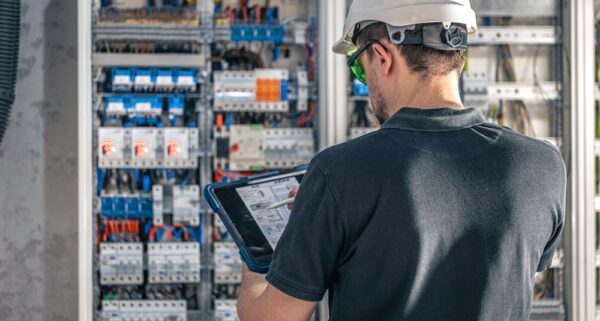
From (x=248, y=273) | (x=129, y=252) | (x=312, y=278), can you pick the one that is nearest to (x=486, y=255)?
(x=312, y=278)

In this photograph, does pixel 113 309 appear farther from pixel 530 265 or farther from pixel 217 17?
pixel 530 265

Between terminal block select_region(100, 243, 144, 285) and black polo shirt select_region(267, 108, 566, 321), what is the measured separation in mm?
2438

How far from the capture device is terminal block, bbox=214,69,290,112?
11.8 ft

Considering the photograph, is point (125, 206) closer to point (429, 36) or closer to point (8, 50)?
point (8, 50)

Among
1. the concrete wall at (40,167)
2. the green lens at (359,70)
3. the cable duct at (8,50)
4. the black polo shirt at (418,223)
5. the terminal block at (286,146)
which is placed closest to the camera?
the black polo shirt at (418,223)

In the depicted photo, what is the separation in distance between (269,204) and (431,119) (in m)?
0.67

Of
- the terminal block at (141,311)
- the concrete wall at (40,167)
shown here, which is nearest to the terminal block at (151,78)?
the concrete wall at (40,167)

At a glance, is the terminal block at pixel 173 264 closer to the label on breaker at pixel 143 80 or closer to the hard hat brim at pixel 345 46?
the label on breaker at pixel 143 80

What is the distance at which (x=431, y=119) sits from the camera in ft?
4.14

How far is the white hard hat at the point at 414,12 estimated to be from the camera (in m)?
1.32

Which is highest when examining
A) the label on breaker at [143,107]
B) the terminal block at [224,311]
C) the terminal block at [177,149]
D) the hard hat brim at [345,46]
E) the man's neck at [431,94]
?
the hard hat brim at [345,46]

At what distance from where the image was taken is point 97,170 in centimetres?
360

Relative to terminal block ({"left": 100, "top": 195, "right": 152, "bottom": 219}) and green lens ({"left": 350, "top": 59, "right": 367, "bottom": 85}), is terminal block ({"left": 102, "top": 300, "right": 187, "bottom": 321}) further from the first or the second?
green lens ({"left": 350, "top": 59, "right": 367, "bottom": 85})

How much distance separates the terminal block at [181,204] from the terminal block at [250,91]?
0.46 m
